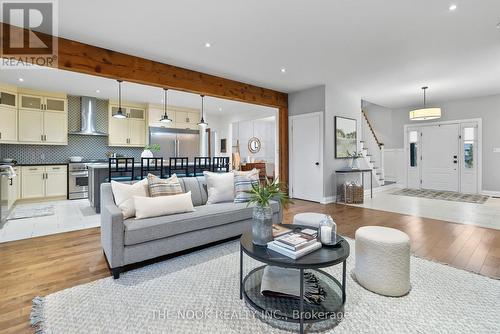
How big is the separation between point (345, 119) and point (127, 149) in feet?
20.1

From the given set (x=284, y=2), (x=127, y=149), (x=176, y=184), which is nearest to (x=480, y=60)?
(x=284, y=2)

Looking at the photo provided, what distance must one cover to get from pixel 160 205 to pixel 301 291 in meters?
1.72

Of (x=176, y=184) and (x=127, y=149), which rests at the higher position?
(x=127, y=149)

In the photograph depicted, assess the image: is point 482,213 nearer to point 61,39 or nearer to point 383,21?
point 383,21

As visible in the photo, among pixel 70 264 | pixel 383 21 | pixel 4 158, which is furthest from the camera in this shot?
pixel 4 158

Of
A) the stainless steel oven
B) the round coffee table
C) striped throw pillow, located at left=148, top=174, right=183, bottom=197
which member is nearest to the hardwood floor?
striped throw pillow, located at left=148, top=174, right=183, bottom=197

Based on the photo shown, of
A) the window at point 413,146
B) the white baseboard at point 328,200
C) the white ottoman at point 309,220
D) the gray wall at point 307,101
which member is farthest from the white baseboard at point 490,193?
the white ottoman at point 309,220

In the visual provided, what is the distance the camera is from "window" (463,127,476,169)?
680 centimetres

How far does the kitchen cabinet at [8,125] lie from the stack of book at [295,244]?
663 centimetres

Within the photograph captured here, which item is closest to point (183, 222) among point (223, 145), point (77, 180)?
point (77, 180)

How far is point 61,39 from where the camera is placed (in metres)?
3.32

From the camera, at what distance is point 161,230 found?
8.05ft

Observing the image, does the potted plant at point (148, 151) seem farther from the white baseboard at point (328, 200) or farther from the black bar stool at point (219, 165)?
the white baseboard at point (328, 200)

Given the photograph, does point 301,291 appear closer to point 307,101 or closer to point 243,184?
point 243,184
